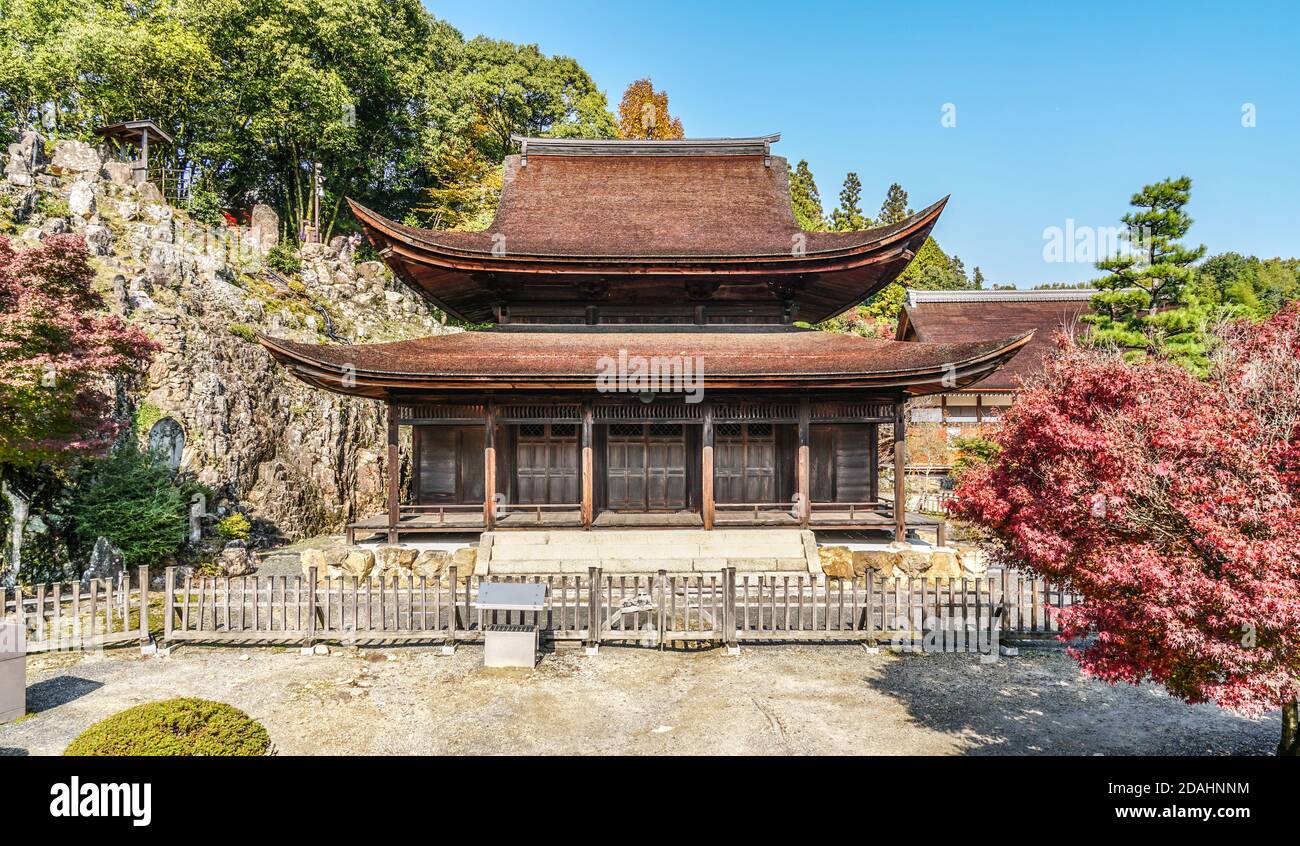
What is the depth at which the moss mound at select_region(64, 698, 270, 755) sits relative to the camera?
4938mm

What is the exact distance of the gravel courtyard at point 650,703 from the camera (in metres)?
6.86

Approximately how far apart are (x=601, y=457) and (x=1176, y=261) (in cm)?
1797

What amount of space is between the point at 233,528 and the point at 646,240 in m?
15.0

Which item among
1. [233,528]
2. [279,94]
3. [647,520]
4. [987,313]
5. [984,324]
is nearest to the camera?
[647,520]

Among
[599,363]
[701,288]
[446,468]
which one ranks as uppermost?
[701,288]

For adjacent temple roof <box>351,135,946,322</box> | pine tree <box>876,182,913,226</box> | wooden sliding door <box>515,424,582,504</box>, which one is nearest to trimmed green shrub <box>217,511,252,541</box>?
wooden sliding door <box>515,424,582,504</box>

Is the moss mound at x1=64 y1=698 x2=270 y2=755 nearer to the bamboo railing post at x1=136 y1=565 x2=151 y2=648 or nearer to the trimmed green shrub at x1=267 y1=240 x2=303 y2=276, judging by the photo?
the bamboo railing post at x1=136 y1=565 x2=151 y2=648

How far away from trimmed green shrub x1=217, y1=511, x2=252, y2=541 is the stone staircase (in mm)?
9193

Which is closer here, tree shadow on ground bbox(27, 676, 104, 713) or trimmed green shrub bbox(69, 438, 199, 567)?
tree shadow on ground bbox(27, 676, 104, 713)

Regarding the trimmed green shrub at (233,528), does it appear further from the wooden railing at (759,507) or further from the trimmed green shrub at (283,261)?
the trimmed green shrub at (283,261)

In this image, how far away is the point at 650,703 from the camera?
788 cm

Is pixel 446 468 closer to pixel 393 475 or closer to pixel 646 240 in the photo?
pixel 393 475

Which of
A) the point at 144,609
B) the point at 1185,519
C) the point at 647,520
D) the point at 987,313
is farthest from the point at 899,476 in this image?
the point at 987,313

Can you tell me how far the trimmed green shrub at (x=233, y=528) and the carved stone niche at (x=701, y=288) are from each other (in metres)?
15.0
